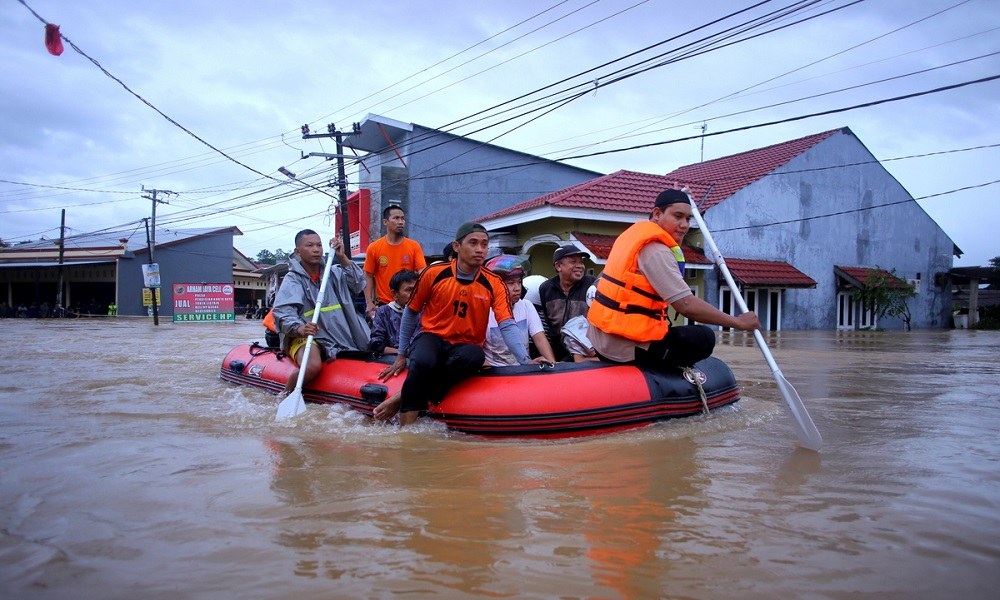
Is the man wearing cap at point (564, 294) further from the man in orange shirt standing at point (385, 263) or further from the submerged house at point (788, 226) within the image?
the submerged house at point (788, 226)

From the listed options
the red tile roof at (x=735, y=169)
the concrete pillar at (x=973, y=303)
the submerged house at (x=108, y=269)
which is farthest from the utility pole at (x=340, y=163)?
the concrete pillar at (x=973, y=303)

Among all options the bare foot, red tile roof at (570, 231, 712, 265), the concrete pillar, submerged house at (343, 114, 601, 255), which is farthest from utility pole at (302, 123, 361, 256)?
the concrete pillar

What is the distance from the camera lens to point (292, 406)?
17.4ft

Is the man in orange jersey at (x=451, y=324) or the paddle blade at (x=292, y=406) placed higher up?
the man in orange jersey at (x=451, y=324)

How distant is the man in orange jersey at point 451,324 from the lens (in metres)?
4.62

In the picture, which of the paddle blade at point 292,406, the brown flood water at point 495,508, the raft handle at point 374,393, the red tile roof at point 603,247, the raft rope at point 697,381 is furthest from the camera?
the red tile roof at point 603,247

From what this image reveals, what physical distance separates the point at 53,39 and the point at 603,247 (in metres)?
10.4

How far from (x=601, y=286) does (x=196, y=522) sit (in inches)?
110

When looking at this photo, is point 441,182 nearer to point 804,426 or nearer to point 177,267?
point 177,267

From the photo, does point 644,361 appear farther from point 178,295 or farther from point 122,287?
point 122,287

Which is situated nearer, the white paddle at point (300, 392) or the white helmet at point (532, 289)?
the white paddle at point (300, 392)

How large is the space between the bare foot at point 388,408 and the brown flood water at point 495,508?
0.11m

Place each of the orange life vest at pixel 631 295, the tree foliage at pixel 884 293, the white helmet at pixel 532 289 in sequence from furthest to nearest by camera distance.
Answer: the tree foliage at pixel 884 293, the white helmet at pixel 532 289, the orange life vest at pixel 631 295

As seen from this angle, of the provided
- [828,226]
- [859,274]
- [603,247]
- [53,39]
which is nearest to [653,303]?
[53,39]
